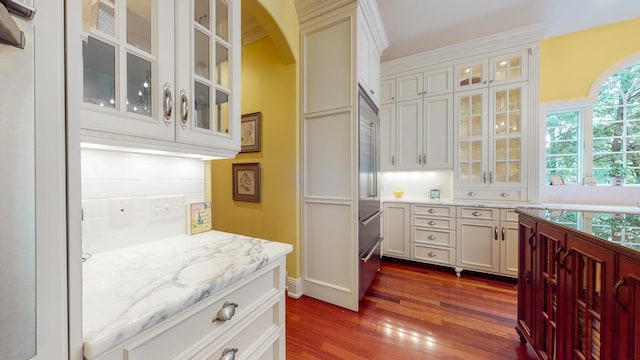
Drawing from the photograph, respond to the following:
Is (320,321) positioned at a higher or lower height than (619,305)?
lower

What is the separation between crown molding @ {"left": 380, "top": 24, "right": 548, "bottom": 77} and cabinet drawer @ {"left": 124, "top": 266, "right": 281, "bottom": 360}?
3402 millimetres

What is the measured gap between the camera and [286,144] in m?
2.40

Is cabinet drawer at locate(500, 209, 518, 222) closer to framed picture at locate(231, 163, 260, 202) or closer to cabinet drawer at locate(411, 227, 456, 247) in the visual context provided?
cabinet drawer at locate(411, 227, 456, 247)

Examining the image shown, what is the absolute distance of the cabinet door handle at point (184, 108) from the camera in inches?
38.2

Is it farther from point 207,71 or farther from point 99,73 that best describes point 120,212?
point 207,71

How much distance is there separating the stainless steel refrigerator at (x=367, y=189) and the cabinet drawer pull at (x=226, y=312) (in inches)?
56.6

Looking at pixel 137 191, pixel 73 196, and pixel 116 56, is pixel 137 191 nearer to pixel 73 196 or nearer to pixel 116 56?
pixel 116 56

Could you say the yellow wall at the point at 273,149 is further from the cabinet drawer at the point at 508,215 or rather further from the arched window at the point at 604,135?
the arched window at the point at 604,135

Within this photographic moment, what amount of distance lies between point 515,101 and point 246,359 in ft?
12.3

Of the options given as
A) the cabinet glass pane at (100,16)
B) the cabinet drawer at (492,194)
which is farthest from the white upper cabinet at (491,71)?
the cabinet glass pane at (100,16)

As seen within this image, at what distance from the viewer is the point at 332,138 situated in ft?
7.29

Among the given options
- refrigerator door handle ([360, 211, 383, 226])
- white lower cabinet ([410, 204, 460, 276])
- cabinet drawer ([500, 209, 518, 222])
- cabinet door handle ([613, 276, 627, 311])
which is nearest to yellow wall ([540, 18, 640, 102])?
cabinet drawer ([500, 209, 518, 222])

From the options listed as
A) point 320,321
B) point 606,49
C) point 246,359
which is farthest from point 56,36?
point 606,49

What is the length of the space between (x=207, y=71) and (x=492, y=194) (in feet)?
11.0
